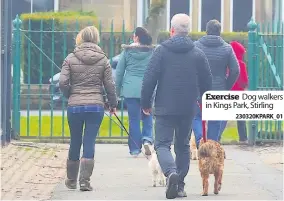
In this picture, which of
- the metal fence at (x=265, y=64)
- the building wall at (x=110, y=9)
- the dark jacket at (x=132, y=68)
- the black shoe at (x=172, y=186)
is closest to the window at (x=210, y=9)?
the building wall at (x=110, y=9)

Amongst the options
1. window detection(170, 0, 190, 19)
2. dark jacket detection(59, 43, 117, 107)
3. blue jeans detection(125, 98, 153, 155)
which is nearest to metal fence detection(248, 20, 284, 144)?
blue jeans detection(125, 98, 153, 155)

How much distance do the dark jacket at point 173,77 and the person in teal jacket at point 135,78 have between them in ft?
10.9

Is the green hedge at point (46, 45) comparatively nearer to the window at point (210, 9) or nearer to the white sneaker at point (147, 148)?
the white sneaker at point (147, 148)

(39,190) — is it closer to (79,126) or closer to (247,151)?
(79,126)

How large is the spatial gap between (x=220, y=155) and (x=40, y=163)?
3464 mm

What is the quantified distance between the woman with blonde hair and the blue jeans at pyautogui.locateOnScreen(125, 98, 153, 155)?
2.90 m

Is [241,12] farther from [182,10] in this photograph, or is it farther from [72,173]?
[72,173]

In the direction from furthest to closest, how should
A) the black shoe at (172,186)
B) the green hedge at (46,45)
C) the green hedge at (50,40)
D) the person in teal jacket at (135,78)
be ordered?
the green hedge at (50,40)
the green hedge at (46,45)
the person in teal jacket at (135,78)
the black shoe at (172,186)

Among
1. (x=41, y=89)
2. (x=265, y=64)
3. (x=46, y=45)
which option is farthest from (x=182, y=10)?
(x=265, y=64)

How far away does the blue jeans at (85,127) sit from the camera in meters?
10.6

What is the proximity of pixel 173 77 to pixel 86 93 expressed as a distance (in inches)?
41.3

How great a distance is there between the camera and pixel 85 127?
10.8 meters

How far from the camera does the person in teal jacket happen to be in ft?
44.6

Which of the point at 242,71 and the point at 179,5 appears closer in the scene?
the point at 242,71
